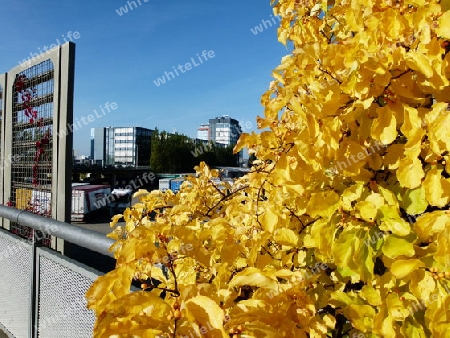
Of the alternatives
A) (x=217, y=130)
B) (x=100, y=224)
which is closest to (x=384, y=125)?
(x=100, y=224)

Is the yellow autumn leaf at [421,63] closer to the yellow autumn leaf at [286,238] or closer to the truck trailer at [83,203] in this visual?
the yellow autumn leaf at [286,238]

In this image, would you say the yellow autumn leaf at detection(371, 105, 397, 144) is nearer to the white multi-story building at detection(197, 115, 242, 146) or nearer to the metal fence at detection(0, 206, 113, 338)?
the metal fence at detection(0, 206, 113, 338)

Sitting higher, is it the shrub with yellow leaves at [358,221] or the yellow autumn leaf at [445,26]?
the yellow autumn leaf at [445,26]

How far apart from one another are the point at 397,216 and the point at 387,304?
20 centimetres

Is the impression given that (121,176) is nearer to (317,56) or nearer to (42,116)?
(42,116)

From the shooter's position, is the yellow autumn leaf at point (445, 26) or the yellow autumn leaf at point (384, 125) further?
the yellow autumn leaf at point (384, 125)

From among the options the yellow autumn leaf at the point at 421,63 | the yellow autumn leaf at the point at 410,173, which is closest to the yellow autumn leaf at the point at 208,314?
the yellow autumn leaf at the point at 410,173

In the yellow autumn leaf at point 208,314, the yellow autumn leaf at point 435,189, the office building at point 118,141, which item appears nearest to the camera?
the yellow autumn leaf at point 208,314

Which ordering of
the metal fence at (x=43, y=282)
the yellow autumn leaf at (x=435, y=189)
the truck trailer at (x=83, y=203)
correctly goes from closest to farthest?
Result: the yellow autumn leaf at (x=435, y=189) < the metal fence at (x=43, y=282) < the truck trailer at (x=83, y=203)

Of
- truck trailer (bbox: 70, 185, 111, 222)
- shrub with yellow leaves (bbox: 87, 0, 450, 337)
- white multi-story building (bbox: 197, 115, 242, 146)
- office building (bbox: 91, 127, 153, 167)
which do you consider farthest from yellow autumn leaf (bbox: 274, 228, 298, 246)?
white multi-story building (bbox: 197, 115, 242, 146)

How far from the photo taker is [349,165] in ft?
2.89

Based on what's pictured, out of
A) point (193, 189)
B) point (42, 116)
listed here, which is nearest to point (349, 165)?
point (193, 189)

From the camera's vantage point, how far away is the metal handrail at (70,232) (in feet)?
4.80

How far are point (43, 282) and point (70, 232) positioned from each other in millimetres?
662
